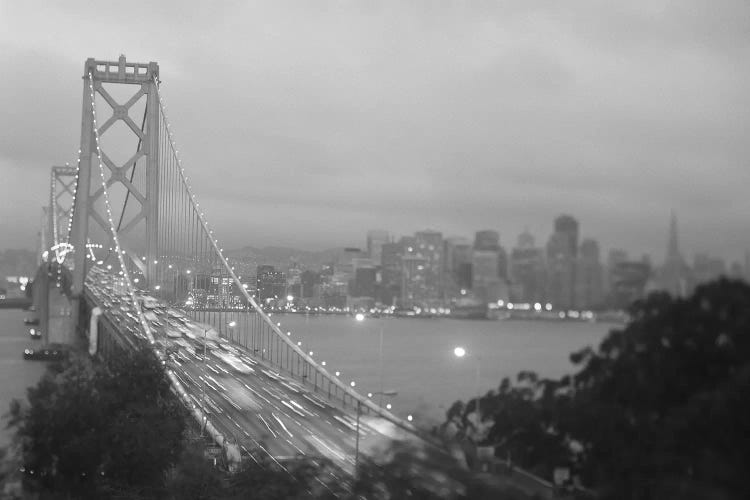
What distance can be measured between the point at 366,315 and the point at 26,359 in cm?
1745

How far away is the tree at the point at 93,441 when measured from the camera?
9.89 metres

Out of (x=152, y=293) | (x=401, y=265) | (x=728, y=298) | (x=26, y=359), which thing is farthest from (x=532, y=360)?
(x=26, y=359)

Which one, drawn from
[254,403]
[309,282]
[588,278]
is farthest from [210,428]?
[588,278]

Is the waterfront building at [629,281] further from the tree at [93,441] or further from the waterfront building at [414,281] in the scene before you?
the tree at [93,441]

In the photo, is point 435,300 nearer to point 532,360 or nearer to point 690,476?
point 532,360

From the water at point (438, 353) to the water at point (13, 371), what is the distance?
5.18 m

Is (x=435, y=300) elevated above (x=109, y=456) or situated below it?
above

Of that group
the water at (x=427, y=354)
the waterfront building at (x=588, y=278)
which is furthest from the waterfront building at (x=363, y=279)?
the waterfront building at (x=588, y=278)

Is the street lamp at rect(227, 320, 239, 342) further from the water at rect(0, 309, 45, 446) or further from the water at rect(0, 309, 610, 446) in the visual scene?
the water at rect(0, 309, 45, 446)

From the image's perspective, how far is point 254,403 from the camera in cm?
1462

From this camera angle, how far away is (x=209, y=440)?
12.3m

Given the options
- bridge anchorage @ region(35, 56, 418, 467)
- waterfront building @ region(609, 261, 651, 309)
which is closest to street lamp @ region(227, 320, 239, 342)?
bridge anchorage @ region(35, 56, 418, 467)

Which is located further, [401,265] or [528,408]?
[401,265]

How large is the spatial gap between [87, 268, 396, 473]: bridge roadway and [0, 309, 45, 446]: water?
8.20 feet
